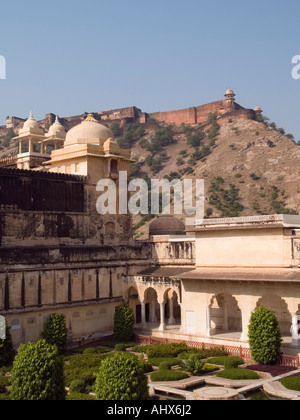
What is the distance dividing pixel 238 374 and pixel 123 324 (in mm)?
10378

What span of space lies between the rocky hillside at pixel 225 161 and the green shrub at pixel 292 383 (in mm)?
53809

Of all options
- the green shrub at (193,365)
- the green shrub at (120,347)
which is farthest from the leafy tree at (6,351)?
the green shrub at (193,365)

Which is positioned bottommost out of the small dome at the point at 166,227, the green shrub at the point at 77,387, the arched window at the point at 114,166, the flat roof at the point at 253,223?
the green shrub at the point at 77,387

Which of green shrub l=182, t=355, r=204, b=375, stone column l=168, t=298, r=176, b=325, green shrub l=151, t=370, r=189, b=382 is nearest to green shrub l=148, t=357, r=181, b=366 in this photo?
green shrub l=182, t=355, r=204, b=375

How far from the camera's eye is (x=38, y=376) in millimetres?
16750

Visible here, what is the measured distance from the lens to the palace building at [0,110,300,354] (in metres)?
27.3

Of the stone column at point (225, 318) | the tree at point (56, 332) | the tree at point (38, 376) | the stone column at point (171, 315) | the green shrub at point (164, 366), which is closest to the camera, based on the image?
the tree at point (38, 376)

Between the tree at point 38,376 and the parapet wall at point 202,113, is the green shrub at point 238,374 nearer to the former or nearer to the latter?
the tree at point 38,376

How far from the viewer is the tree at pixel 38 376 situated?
1673cm

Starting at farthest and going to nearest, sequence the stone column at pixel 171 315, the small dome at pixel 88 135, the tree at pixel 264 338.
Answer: the small dome at pixel 88 135
the stone column at pixel 171 315
the tree at pixel 264 338

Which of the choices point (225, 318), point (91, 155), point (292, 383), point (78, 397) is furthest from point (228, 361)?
point (91, 155)

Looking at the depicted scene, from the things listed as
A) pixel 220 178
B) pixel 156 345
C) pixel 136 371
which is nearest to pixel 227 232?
pixel 156 345

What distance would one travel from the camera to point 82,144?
35.8 m
